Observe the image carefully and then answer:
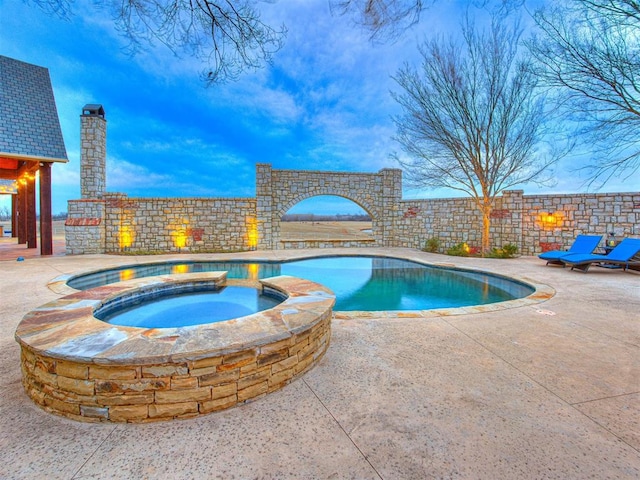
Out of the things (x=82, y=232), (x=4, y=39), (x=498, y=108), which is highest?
(x=498, y=108)

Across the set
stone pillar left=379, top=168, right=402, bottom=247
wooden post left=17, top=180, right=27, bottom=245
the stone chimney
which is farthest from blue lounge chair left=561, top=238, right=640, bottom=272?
wooden post left=17, top=180, right=27, bottom=245

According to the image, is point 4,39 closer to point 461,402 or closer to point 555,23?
point 461,402

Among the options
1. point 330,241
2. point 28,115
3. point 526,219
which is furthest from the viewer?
point 330,241

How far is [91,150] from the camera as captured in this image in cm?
1045

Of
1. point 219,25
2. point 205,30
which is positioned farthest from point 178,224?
point 219,25

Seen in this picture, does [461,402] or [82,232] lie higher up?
[82,232]

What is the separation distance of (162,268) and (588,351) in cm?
916

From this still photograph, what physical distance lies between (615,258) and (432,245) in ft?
17.5

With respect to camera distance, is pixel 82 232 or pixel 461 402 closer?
pixel 461 402

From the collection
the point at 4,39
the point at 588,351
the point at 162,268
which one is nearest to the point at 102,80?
the point at 162,268

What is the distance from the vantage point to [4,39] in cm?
262

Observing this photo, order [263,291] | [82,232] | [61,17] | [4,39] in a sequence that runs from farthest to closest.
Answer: [82,232] → [263,291] → [4,39] → [61,17]

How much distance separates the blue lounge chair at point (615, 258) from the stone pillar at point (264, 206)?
31.8ft

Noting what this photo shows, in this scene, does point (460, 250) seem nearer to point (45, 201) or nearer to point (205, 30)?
point (205, 30)
